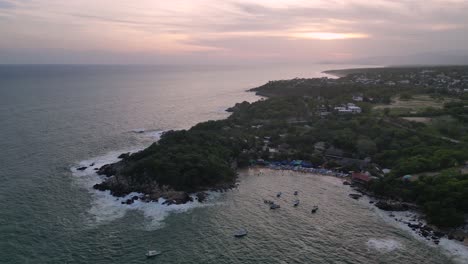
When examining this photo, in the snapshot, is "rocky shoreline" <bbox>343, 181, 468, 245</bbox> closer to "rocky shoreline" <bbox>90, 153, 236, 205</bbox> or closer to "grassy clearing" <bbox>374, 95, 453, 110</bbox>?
"rocky shoreline" <bbox>90, 153, 236, 205</bbox>

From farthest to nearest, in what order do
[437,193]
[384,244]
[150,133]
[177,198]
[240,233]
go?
1. [150,133]
2. [177,198]
3. [437,193]
4. [240,233]
5. [384,244]

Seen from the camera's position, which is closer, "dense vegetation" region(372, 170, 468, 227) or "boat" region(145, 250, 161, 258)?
"boat" region(145, 250, 161, 258)

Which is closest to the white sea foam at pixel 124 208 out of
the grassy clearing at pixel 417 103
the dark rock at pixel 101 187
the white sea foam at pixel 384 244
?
the dark rock at pixel 101 187

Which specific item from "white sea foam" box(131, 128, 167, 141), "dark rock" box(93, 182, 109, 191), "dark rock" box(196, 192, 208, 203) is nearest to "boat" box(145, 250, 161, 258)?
"dark rock" box(196, 192, 208, 203)

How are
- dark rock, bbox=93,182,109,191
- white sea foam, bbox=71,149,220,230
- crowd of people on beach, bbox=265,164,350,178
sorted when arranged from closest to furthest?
white sea foam, bbox=71,149,220,230
dark rock, bbox=93,182,109,191
crowd of people on beach, bbox=265,164,350,178

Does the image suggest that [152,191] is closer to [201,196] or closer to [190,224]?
[201,196]

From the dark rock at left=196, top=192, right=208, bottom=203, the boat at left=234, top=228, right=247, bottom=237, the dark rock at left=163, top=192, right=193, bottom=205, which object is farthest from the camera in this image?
the dark rock at left=196, top=192, right=208, bottom=203

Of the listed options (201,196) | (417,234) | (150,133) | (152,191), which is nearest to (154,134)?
(150,133)

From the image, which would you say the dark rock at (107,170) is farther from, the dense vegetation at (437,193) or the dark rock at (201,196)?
the dense vegetation at (437,193)
